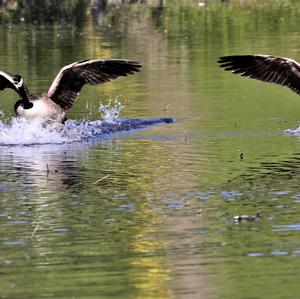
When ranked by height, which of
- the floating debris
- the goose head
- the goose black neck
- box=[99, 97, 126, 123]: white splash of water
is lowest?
box=[99, 97, 126, 123]: white splash of water

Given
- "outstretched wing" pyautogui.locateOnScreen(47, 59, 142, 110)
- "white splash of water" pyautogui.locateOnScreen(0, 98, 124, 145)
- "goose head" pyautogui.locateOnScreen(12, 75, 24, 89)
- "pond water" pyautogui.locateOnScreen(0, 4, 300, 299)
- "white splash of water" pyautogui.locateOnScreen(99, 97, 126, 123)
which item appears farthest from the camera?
"white splash of water" pyautogui.locateOnScreen(99, 97, 126, 123)

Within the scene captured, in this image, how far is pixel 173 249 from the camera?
10617 millimetres

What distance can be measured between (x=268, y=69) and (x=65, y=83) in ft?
9.31

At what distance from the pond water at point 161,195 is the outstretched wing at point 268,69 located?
0.65 metres

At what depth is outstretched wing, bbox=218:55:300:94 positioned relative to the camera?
18.2 meters

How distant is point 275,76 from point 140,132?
2.01 meters

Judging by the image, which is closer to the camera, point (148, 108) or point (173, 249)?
point (173, 249)

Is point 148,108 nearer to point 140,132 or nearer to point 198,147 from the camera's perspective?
point 140,132

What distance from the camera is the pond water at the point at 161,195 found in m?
9.67

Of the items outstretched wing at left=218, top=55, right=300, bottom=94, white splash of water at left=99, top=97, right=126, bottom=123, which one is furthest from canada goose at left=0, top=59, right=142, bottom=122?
outstretched wing at left=218, top=55, right=300, bottom=94

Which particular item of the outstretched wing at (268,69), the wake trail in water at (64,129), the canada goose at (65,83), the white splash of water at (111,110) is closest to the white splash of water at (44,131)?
the wake trail in water at (64,129)

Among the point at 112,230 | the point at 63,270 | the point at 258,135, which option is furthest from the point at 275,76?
the point at 63,270

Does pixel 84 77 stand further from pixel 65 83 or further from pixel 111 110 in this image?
pixel 111 110

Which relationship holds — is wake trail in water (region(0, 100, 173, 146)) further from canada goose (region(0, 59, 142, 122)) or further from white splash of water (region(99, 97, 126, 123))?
canada goose (region(0, 59, 142, 122))
